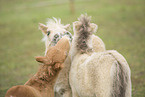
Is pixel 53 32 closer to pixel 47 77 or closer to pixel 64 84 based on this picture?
pixel 64 84

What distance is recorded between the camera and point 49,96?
352 cm

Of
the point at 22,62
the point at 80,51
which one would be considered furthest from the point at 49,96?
the point at 22,62

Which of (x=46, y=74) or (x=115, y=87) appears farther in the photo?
(x=46, y=74)

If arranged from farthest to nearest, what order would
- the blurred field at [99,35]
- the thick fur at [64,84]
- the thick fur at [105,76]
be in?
the blurred field at [99,35]
the thick fur at [64,84]
the thick fur at [105,76]

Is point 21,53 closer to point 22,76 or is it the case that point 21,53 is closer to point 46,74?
point 22,76

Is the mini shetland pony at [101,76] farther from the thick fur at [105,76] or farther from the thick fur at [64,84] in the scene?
the thick fur at [64,84]

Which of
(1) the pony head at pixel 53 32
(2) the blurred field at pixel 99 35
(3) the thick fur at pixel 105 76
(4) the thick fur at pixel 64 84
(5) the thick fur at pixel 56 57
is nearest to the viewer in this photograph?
(3) the thick fur at pixel 105 76

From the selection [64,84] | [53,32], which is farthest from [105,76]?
[53,32]

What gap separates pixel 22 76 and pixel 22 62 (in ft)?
6.35

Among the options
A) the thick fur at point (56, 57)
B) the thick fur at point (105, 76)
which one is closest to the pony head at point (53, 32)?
the thick fur at point (56, 57)

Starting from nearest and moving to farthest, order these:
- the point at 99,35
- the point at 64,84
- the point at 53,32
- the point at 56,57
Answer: the point at 56,57, the point at 64,84, the point at 53,32, the point at 99,35

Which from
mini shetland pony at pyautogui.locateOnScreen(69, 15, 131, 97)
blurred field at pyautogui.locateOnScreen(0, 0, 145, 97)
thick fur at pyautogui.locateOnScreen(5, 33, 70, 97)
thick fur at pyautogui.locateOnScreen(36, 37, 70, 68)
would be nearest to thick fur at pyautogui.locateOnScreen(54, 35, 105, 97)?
mini shetland pony at pyautogui.locateOnScreen(69, 15, 131, 97)

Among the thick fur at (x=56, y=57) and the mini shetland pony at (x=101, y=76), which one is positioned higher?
the thick fur at (x=56, y=57)

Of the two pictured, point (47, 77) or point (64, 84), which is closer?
point (47, 77)
